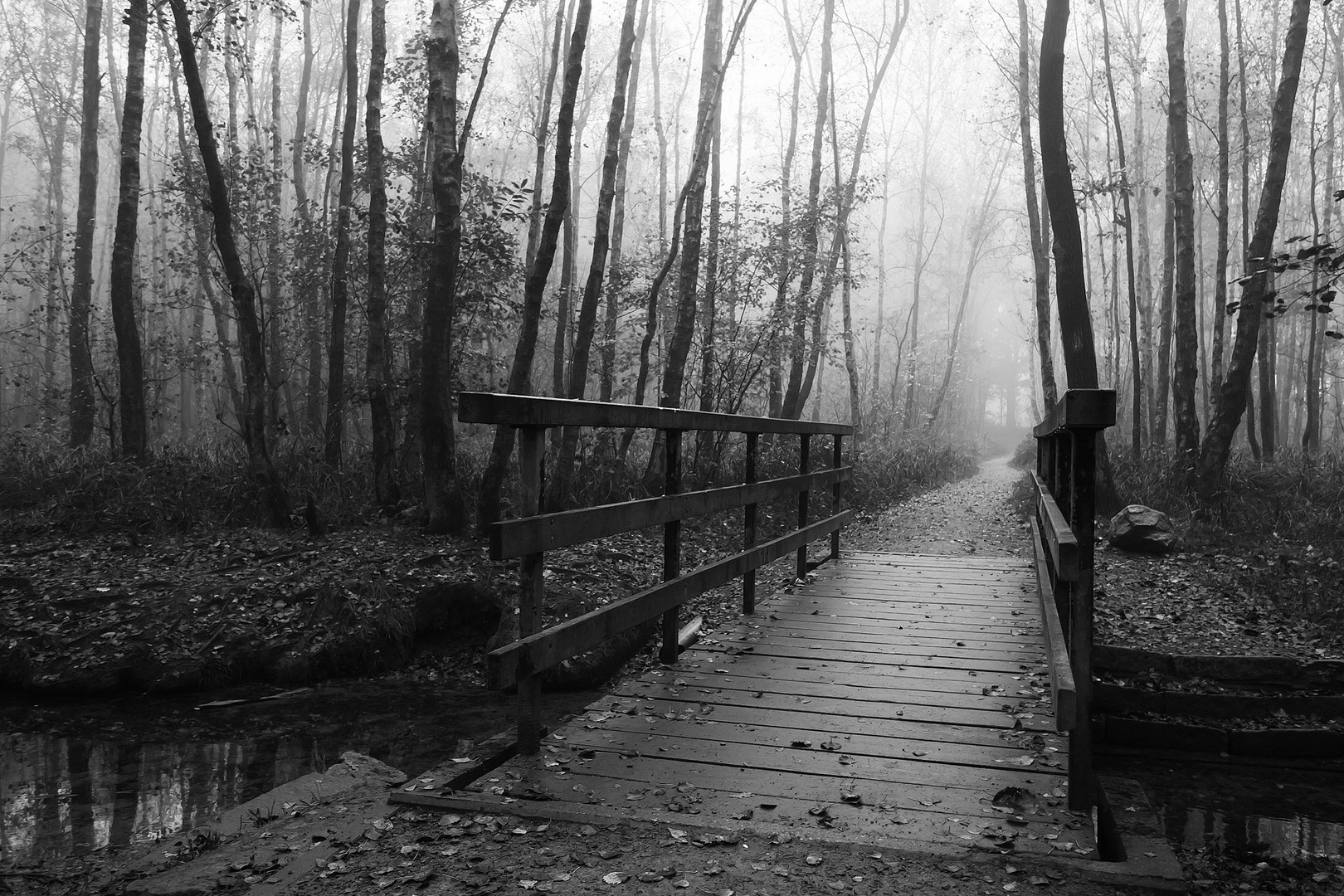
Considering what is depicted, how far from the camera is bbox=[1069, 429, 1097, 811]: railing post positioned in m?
3.19

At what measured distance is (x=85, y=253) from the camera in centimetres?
1558

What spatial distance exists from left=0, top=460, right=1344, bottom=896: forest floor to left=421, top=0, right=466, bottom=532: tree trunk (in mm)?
518

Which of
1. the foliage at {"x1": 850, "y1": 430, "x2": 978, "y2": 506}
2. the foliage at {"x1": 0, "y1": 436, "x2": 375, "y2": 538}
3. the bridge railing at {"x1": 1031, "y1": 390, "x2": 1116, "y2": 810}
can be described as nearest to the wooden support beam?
the bridge railing at {"x1": 1031, "y1": 390, "x2": 1116, "y2": 810}

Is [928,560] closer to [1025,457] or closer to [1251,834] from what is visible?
[1251,834]

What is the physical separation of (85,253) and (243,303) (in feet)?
26.5

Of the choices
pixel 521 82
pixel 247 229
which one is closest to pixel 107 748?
pixel 247 229

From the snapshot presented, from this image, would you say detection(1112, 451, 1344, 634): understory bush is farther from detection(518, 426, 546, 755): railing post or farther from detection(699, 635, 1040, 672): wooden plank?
detection(518, 426, 546, 755): railing post

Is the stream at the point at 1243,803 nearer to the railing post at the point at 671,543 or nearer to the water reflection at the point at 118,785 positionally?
the railing post at the point at 671,543

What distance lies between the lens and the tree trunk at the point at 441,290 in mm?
9336

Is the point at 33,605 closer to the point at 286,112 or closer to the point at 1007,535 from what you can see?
the point at 1007,535

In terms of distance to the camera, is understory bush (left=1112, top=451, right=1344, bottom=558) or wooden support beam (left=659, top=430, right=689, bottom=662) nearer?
wooden support beam (left=659, top=430, right=689, bottom=662)

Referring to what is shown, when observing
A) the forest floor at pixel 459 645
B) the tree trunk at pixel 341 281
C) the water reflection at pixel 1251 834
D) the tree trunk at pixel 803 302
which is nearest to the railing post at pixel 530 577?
the forest floor at pixel 459 645

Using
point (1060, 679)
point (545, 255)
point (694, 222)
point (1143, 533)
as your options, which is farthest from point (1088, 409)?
point (694, 222)

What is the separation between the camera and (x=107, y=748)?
572 centimetres
